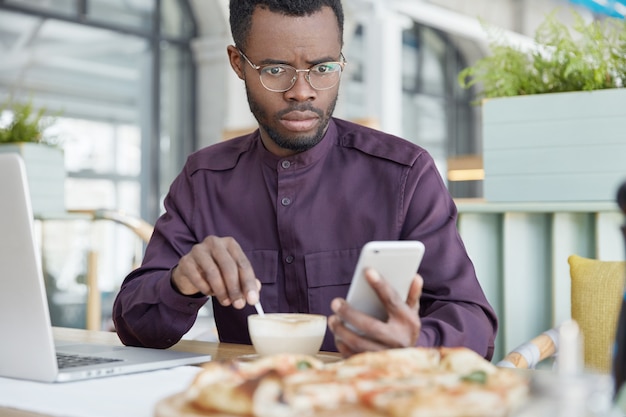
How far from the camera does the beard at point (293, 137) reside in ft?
4.75

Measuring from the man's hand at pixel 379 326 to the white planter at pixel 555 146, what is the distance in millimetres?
1044

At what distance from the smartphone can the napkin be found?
0.21m

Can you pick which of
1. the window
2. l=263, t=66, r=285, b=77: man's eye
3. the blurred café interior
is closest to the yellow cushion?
l=263, t=66, r=285, b=77: man's eye

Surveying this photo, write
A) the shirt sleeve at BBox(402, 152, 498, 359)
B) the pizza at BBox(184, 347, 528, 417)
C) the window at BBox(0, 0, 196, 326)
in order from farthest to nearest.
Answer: the window at BBox(0, 0, 196, 326) → the shirt sleeve at BBox(402, 152, 498, 359) → the pizza at BBox(184, 347, 528, 417)

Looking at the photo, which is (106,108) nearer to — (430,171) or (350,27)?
(350,27)

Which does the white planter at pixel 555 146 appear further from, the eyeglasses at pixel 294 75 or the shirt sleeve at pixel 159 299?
Result: the shirt sleeve at pixel 159 299

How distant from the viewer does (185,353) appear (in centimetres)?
117

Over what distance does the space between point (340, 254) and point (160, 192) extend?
519 cm

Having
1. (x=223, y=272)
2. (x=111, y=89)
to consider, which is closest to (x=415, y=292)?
(x=223, y=272)

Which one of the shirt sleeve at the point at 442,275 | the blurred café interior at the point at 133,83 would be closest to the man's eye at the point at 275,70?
the shirt sleeve at the point at 442,275

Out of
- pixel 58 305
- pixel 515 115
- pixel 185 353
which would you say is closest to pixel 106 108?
pixel 58 305

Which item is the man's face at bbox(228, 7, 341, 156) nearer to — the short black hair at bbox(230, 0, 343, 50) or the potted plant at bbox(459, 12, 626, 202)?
the short black hair at bbox(230, 0, 343, 50)

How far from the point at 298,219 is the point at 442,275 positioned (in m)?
0.32

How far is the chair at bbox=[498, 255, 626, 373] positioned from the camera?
5.18 ft
